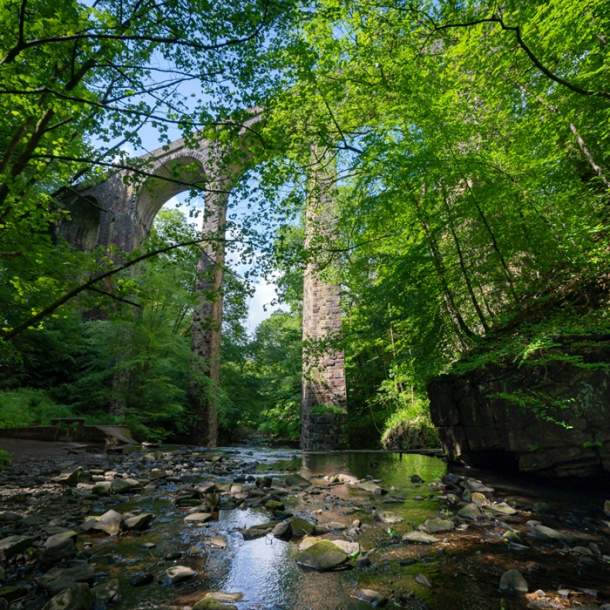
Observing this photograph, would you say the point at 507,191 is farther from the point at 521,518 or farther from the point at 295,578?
the point at 295,578

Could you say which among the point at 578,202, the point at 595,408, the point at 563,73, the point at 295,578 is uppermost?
the point at 563,73

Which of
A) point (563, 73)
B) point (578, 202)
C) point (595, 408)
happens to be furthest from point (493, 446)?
point (563, 73)

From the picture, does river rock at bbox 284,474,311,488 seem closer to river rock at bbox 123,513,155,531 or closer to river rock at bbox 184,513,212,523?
river rock at bbox 184,513,212,523

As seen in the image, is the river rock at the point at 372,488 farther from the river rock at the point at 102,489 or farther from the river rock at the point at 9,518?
the river rock at the point at 9,518

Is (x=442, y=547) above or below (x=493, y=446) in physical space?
below

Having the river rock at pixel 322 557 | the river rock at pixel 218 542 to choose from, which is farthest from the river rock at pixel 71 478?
the river rock at pixel 322 557

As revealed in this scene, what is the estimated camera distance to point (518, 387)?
13.6ft

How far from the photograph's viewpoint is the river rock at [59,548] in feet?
6.88

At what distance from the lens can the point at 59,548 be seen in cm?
216

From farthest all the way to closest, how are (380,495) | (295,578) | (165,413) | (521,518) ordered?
1. (165,413)
2. (380,495)
3. (521,518)
4. (295,578)

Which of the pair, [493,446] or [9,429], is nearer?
[493,446]

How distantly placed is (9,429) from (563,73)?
11.8 meters

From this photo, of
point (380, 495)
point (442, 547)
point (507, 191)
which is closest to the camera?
point (442, 547)

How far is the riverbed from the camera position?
5.85ft
